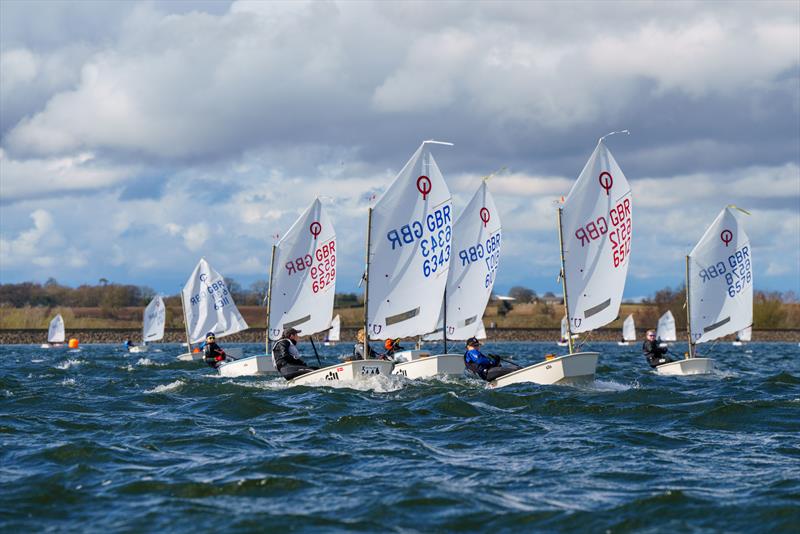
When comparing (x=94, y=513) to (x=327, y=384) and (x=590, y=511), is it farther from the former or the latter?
(x=327, y=384)

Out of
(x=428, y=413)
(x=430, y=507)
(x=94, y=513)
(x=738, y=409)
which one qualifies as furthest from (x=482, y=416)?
(x=94, y=513)

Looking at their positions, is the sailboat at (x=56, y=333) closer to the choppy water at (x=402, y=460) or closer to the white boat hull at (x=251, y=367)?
the white boat hull at (x=251, y=367)

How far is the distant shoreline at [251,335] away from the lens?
4387 inches

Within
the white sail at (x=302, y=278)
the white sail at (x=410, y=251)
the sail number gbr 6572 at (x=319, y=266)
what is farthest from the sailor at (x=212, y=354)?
the white sail at (x=410, y=251)

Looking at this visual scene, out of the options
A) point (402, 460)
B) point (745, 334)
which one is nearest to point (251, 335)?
point (745, 334)

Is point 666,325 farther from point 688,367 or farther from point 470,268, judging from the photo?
point 470,268

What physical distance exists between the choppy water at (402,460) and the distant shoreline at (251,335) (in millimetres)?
84317

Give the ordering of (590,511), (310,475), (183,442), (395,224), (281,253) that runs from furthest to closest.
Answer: (281,253), (395,224), (183,442), (310,475), (590,511)

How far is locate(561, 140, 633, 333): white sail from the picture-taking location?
27.5 metres

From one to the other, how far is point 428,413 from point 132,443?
6.30 metres

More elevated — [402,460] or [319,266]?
[319,266]

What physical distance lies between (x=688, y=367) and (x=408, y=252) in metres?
11.1

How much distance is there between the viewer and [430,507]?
12.4 meters

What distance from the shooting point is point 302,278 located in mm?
36094
